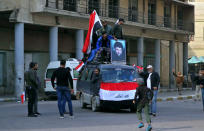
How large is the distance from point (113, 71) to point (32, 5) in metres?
12.1

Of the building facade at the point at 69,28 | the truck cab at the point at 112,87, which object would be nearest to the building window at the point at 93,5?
the building facade at the point at 69,28

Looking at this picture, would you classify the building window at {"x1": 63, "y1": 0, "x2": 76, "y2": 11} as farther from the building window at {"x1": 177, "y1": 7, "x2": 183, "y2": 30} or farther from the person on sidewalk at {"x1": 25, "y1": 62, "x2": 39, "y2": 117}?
the building window at {"x1": 177, "y1": 7, "x2": 183, "y2": 30}

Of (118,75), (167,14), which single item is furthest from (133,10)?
(118,75)

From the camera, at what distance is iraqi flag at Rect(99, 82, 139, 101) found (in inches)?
666

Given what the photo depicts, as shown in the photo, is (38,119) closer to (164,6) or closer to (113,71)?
(113,71)

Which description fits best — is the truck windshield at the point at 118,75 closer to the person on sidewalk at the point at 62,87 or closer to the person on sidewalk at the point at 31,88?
the person on sidewalk at the point at 62,87

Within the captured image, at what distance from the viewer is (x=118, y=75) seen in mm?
17641

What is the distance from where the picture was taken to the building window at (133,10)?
1458 inches

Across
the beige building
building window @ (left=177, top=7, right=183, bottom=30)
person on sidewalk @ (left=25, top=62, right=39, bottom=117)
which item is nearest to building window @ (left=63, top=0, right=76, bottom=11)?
person on sidewalk @ (left=25, top=62, right=39, bottom=117)

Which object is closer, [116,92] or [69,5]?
[116,92]

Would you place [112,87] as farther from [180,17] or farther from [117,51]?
[180,17]

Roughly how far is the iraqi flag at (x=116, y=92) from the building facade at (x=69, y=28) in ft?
38.0

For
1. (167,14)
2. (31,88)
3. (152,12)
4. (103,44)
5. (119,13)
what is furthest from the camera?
(167,14)

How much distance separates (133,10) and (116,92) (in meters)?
21.7
